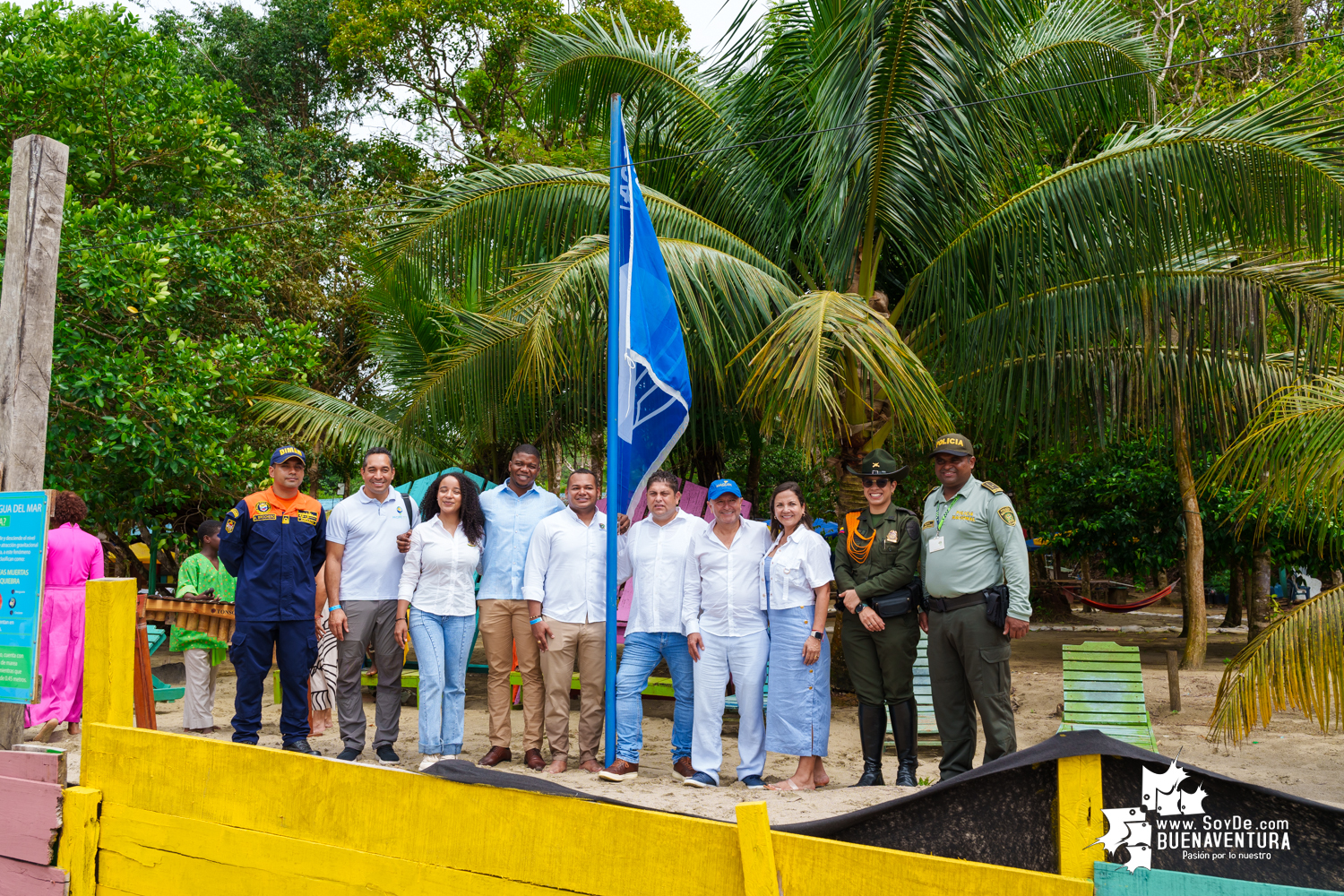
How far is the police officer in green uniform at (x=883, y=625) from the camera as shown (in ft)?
18.5

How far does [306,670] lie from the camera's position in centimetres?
573

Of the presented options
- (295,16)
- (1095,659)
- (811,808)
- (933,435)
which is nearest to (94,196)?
(933,435)

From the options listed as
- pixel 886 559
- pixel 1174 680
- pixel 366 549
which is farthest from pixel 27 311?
pixel 1174 680

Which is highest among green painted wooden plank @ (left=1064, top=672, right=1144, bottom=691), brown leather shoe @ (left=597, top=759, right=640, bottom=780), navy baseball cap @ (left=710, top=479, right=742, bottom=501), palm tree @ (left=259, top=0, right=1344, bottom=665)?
palm tree @ (left=259, top=0, right=1344, bottom=665)

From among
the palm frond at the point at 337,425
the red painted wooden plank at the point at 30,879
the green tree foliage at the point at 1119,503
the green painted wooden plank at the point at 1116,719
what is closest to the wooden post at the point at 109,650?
the red painted wooden plank at the point at 30,879

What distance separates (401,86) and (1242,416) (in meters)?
16.6

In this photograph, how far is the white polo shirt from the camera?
582 centimetres

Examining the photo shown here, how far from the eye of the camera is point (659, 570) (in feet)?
18.8

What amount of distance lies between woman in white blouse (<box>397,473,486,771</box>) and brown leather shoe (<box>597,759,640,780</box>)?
36.1 inches

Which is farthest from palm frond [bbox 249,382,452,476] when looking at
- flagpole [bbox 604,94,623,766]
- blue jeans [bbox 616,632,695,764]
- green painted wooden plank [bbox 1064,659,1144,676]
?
green painted wooden plank [bbox 1064,659,1144,676]

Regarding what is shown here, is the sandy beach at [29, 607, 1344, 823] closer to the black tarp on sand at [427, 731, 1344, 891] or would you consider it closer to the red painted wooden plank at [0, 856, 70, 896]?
the red painted wooden plank at [0, 856, 70, 896]

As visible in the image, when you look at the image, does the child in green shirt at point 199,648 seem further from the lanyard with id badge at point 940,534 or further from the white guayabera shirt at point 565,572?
the lanyard with id badge at point 940,534

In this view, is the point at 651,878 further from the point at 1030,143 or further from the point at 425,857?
the point at 1030,143

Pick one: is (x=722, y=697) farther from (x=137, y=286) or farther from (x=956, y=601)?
(x=137, y=286)
